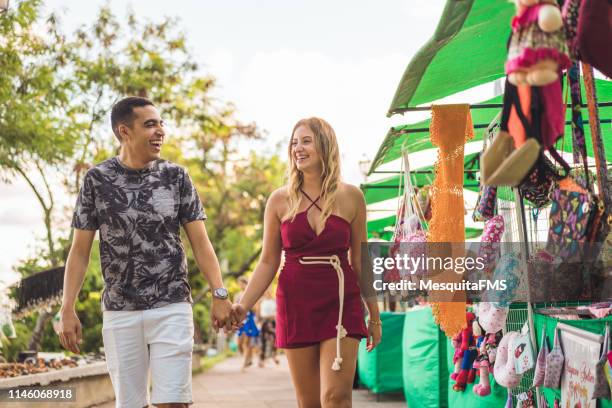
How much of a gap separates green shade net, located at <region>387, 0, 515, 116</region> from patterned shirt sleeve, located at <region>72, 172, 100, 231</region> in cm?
174

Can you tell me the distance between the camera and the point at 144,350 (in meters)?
3.97

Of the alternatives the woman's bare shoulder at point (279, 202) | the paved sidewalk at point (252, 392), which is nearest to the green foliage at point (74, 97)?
the paved sidewalk at point (252, 392)

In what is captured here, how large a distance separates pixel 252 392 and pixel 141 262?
26.8 ft

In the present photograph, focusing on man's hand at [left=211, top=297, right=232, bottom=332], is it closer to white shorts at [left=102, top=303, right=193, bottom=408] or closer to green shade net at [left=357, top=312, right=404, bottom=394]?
A: white shorts at [left=102, top=303, right=193, bottom=408]

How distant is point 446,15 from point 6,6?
3635mm

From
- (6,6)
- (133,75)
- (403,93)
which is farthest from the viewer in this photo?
(133,75)

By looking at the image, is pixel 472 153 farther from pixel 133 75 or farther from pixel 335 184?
pixel 133 75

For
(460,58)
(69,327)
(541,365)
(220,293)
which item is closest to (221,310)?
(220,293)

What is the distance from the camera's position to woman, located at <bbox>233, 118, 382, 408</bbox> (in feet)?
13.7

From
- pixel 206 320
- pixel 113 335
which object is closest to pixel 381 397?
pixel 113 335

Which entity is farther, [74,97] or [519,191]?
[74,97]

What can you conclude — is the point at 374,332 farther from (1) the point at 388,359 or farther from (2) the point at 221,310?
(1) the point at 388,359

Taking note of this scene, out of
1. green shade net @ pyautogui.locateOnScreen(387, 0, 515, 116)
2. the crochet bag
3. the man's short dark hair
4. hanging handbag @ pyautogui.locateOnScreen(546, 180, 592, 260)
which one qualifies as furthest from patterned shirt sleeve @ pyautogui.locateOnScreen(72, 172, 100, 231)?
the crochet bag

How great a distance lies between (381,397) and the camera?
1044 cm
